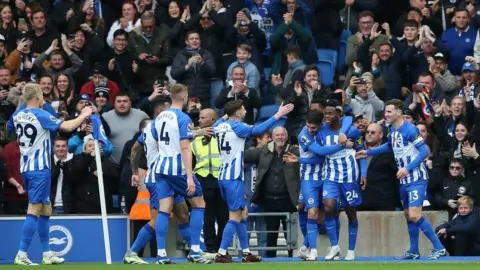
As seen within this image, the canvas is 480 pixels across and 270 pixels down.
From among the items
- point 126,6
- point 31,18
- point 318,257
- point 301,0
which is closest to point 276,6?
→ point 301,0

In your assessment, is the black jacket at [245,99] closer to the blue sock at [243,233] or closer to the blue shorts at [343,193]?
the blue shorts at [343,193]

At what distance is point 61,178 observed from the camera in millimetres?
22797

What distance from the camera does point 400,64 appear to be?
82.9ft

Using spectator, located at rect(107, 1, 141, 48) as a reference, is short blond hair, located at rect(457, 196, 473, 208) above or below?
below

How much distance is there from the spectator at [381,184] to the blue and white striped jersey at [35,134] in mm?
5427

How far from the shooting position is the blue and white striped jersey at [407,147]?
20688mm

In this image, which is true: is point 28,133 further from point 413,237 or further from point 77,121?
point 413,237

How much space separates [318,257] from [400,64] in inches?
189

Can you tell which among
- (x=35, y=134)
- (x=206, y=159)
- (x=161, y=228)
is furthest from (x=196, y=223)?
(x=206, y=159)

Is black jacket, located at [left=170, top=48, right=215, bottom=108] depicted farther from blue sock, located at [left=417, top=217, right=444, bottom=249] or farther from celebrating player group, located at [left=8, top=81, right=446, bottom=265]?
blue sock, located at [left=417, top=217, right=444, bottom=249]

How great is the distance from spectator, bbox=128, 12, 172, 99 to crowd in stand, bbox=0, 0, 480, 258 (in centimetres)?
2

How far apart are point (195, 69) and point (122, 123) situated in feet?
6.04

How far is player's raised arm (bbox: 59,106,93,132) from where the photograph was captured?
1880 centimetres

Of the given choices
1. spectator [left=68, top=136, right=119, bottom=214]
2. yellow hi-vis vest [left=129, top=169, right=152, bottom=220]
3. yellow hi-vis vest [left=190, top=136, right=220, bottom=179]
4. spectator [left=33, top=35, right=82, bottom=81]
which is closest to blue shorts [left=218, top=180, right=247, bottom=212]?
yellow hi-vis vest [left=190, top=136, right=220, bottom=179]
